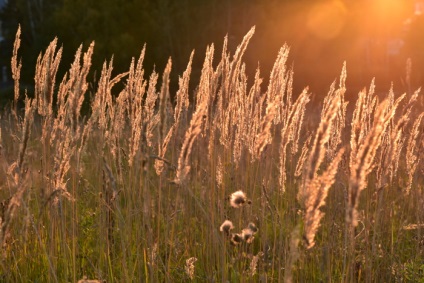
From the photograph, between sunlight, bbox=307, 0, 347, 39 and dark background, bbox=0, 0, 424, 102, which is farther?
sunlight, bbox=307, 0, 347, 39

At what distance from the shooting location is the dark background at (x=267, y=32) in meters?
21.5

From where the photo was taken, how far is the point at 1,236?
Answer: 1668 mm

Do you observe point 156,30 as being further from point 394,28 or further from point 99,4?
point 394,28

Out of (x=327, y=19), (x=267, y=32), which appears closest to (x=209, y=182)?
(x=267, y=32)

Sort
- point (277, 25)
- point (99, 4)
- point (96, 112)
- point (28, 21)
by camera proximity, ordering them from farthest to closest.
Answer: point (28, 21)
point (277, 25)
point (99, 4)
point (96, 112)

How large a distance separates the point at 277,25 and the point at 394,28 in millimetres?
6342

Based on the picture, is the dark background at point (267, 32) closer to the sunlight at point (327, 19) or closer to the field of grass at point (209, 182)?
the sunlight at point (327, 19)

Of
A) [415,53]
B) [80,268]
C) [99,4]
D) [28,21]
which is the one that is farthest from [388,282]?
[28,21]

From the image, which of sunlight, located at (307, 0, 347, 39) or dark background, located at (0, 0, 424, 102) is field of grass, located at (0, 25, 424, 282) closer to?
dark background, located at (0, 0, 424, 102)

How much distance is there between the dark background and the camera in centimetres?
2152

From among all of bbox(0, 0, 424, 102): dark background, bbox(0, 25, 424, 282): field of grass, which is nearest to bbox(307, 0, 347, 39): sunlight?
bbox(0, 0, 424, 102): dark background

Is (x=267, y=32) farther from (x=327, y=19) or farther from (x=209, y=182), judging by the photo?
(x=209, y=182)

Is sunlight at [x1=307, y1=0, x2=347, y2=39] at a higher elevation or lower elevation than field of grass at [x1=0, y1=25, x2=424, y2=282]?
higher

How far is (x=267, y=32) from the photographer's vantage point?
24.1 metres
